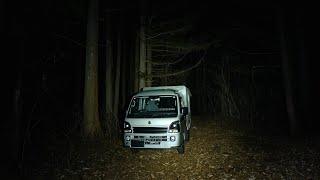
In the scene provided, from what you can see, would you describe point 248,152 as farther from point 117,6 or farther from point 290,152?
point 117,6

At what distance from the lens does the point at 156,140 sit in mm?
12219

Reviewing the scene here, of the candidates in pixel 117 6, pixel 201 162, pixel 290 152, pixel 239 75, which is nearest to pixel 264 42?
pixel 239 75

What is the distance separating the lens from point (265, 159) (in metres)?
12.1

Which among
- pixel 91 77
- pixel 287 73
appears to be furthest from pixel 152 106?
pixel 287 73

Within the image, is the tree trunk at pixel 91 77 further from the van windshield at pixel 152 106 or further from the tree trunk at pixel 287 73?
the tree trunk at pixel 287 73

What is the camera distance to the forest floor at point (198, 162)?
10.2 m

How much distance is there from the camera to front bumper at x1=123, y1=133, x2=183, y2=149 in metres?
12.1

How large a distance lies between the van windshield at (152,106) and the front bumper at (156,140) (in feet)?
2.88

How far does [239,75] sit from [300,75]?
1291 centimetres

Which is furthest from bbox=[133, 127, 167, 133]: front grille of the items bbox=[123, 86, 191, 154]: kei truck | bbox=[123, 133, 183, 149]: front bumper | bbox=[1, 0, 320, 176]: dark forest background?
bbox=[1, 0, 320, 176]: dark forest background

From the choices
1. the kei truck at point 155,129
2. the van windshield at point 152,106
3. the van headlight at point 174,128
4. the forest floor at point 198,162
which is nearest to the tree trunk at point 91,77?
the forest floor at point 198,162

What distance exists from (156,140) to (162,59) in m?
15.2

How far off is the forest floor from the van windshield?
4.89 ft

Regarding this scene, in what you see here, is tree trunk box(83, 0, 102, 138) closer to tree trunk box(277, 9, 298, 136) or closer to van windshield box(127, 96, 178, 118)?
van windshield box(127, 96, 178, 118)
